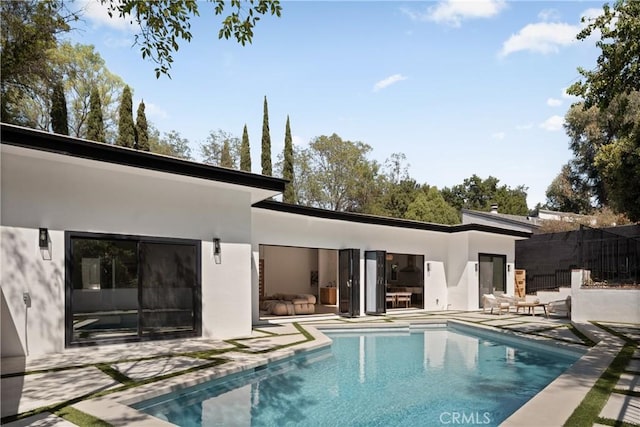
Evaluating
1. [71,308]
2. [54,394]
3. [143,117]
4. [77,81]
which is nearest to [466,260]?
[71,308]

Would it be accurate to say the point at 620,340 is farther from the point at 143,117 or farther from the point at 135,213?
the point at 143,117

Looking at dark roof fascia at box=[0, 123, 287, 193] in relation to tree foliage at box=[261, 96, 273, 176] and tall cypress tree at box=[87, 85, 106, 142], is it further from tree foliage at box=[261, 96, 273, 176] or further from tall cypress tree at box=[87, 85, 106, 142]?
tree foliage at box=[261, 96, 273, 176]

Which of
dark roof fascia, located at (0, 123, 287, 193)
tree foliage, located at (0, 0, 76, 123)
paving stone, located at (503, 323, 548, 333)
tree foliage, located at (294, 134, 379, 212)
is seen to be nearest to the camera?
dark roof fascia, located at (0, 123, 287, 193)

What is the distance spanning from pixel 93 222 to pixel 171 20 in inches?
186

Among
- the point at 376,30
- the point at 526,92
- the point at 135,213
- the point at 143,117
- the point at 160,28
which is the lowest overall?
the point at 135,213

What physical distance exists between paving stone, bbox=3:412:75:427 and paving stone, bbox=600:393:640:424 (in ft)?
17.8

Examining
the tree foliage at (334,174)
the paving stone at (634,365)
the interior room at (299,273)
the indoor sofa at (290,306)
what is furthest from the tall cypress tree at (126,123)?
the paving stone at (634,365)

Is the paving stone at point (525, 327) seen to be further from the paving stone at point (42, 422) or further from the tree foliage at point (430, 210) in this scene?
the tree foliage at point (430, 210)

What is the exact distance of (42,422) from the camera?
4.47m

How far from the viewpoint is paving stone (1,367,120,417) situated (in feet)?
16.6

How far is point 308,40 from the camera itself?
30.7 ft

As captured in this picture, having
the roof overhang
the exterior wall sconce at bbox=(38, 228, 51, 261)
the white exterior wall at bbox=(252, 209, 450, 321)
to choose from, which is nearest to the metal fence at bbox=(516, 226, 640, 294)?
the white exterior wall at bbox=(252, 209, 450, 321)

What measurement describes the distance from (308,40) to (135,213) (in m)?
4.87

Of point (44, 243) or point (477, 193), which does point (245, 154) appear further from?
point (477, 193)
